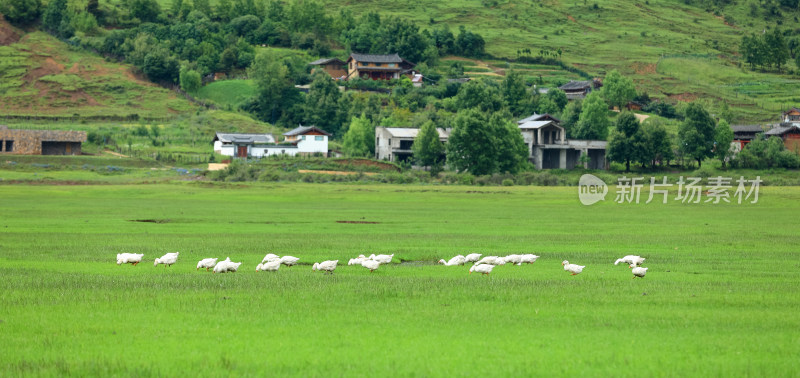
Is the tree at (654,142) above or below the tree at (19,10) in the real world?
below

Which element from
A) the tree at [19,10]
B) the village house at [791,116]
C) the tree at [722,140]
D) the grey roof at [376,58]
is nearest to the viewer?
the tree at [722,140]

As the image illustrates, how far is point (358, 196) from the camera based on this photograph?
234ft

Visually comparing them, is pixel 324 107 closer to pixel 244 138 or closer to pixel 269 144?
pixel 269 144

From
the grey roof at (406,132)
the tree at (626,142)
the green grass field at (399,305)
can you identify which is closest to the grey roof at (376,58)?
the grey roof at (406,132)

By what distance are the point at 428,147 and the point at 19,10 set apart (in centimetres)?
11135

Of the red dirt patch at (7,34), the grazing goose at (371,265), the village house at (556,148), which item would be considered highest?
the red dirt patch at (7,34)

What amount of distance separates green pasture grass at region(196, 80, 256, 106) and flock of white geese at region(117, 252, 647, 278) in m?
128

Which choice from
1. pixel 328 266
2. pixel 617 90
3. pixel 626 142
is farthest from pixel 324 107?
pixel 328 266

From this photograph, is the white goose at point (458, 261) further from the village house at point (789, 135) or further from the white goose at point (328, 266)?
the village house at point (789, 135)

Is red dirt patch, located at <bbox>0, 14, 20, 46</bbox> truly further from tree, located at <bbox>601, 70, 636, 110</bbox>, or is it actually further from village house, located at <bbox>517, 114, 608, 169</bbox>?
tree, located at <bbox>601, 70, 636, 110</bbox>

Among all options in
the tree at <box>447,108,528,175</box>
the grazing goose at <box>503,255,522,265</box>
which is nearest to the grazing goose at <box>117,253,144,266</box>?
the grazing goose at <box>503,255,522,265</box>

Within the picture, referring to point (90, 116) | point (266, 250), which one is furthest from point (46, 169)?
point (266, 250)

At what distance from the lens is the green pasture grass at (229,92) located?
153125mm

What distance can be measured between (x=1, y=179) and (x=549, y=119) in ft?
241
